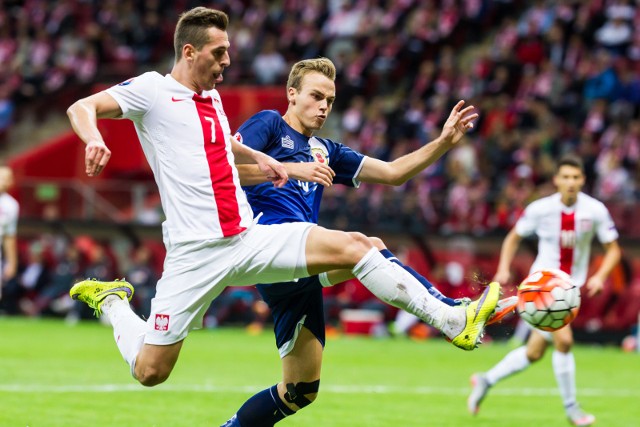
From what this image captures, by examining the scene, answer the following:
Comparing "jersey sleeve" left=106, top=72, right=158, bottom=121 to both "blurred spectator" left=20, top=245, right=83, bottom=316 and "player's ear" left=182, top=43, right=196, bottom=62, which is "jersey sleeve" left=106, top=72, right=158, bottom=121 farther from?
A: "blurred spectator" left=20, top=245, right=83, bottom=316

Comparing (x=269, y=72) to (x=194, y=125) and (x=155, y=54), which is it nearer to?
Result: (x=155, y=54)

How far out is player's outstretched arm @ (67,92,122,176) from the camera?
5914mm

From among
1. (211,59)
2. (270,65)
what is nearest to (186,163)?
(211,59)

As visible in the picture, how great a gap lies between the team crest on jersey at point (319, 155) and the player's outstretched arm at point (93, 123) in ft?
5.30

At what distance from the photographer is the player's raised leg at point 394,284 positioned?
6.37 metres

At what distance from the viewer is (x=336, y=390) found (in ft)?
41.9

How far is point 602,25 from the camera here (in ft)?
76.7

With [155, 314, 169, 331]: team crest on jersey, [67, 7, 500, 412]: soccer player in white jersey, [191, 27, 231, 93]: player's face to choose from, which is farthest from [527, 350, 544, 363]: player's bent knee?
[191, 27, 231, 93]: player's face

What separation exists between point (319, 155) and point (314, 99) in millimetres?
402

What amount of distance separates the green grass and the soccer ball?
3.24m

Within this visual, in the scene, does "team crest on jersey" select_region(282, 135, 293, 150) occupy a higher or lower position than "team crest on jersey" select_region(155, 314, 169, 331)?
higher

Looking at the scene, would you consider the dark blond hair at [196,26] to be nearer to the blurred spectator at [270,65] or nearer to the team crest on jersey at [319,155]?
the team crest on jersey at [319,155]

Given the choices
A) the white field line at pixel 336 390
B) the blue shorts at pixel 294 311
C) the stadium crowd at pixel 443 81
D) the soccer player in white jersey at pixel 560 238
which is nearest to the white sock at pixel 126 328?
the blue shorts at pixel 294 311

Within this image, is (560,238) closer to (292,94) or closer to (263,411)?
(292,94)
